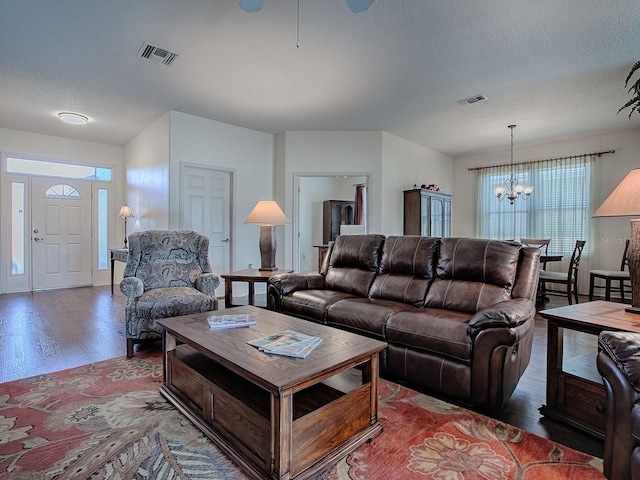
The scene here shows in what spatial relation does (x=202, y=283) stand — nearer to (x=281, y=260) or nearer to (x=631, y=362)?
(x=281, y=260)

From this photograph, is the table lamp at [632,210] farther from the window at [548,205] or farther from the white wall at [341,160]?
the window at [548,205]

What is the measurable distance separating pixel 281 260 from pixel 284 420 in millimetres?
4557

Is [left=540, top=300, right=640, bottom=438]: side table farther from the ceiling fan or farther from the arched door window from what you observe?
the arched door window

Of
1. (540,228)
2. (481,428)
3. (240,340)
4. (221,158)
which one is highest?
(221,158)

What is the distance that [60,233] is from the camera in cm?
623

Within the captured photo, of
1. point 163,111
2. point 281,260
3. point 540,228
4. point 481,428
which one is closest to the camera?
point 481,428

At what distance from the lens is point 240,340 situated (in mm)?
1826

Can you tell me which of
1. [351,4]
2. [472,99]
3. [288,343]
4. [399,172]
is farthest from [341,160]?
[288,343]

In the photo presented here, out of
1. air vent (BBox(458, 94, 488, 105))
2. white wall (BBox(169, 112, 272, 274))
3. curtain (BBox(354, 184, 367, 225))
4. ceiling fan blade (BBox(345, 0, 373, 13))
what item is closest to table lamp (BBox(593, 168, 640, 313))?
ceiling fan blade (BBox(345, 0, 373, 13))

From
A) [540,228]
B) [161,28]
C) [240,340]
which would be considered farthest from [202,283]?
[540,228]

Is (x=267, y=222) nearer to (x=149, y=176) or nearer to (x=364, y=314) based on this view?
(x=364, y=314)

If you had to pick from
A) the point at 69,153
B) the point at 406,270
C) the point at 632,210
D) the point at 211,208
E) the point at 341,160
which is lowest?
the point at 406,270

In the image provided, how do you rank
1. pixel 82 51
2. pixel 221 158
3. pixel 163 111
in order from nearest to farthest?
pixel 82 51, pixel 163 111, pixel 221 158

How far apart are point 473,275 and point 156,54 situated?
11.0 ft
